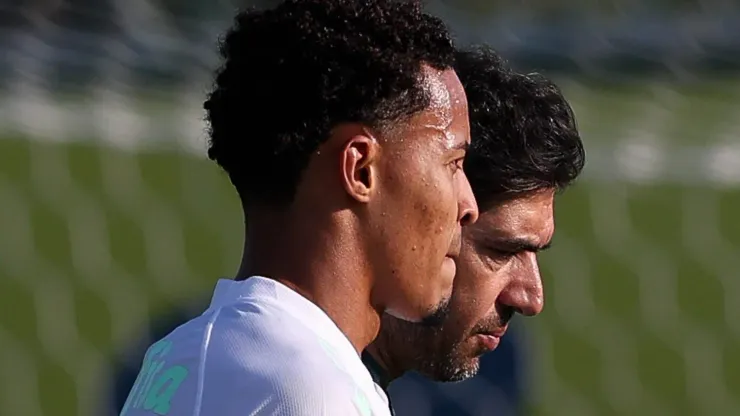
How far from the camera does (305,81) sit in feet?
4.17

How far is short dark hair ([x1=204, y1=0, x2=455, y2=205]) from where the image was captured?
127cm

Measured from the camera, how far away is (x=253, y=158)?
1.30m

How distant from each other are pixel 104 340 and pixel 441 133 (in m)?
1.81

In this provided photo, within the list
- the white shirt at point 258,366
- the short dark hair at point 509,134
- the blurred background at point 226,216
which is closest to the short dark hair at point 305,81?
the white shirt at point 258,366

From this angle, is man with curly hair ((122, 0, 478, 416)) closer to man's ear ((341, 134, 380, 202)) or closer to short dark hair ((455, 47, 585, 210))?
man's ear ((341, 134, 380, 202))

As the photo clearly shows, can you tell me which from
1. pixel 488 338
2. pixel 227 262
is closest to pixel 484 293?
pixel 488 338

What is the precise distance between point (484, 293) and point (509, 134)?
206 mm

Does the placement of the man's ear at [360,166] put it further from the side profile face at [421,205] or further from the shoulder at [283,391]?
the shoulder at [283,391]

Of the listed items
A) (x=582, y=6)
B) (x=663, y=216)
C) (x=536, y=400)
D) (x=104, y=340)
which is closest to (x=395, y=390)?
(x=536, y=400)

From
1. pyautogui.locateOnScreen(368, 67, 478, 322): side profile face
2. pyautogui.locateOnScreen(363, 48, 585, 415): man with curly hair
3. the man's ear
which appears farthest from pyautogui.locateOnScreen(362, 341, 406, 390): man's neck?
the man's ear

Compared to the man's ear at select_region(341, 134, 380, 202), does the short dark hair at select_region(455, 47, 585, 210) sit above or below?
below

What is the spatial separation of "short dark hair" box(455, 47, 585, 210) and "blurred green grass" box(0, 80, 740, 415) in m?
1.26

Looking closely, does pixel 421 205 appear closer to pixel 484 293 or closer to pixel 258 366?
pixel 258 366

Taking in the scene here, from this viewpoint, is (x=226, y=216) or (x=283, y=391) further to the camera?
Answer: (x=226, y=216)
